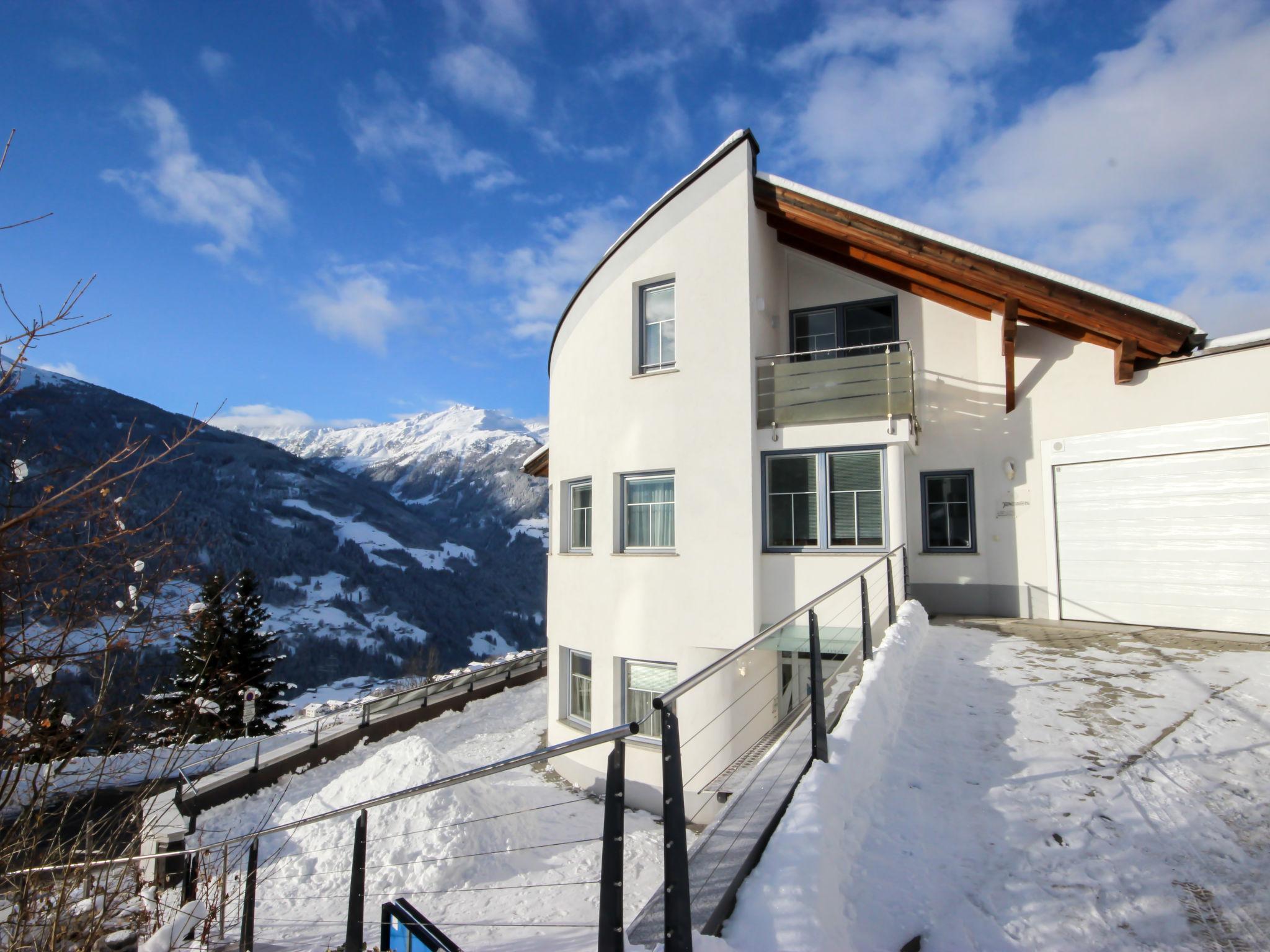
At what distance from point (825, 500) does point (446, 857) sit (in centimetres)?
699

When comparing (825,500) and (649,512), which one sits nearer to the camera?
(825,500)

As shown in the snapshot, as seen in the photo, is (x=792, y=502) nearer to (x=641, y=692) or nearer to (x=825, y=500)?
(x=825, y=500)

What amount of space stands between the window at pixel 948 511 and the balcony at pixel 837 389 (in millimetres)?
2009

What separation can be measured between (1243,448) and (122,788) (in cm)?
1936

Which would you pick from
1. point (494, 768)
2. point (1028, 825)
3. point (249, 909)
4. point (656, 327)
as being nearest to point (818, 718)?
point (1028, 825)

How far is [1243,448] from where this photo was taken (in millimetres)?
8789

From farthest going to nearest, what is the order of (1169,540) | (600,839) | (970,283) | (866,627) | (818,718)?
(970,283)
(1169,540)
(866,627)
(818,718)
(600,839)

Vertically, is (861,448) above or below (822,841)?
above

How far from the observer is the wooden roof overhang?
8.98 meters

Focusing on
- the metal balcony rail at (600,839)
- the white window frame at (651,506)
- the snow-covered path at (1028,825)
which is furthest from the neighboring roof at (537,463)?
the snow-covered path at (1028,825)

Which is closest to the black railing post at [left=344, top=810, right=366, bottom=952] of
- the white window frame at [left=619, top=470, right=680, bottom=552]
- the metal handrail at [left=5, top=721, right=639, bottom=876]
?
the metal handrail at [left=5, top=721, right=639, bottom=876]

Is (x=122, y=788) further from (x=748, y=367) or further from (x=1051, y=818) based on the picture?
(x=1051, y=818)

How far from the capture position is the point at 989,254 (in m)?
9.51

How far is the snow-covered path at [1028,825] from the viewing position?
9.00 feet
